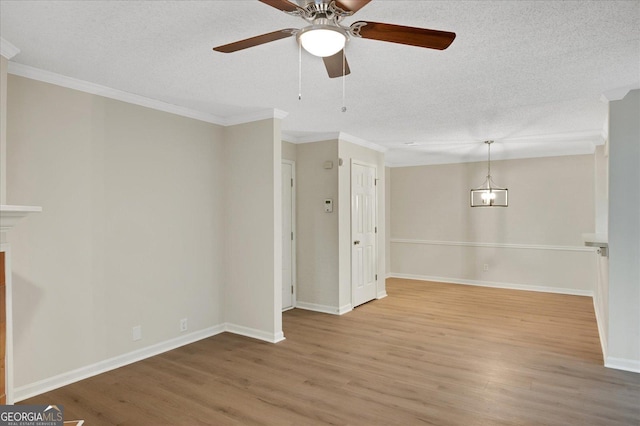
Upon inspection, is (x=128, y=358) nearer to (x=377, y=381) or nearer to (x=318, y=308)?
(x=377, y=381)

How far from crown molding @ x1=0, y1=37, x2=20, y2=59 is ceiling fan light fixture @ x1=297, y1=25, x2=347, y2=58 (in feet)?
6.54

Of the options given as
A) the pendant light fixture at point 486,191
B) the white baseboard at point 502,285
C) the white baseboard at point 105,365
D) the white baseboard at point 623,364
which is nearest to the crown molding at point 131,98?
the white baseboard at point 105,365

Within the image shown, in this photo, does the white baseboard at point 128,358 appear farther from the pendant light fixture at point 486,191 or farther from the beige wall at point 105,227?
the pendant light fixture at point 486,191

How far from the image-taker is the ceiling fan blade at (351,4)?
5.22 feet

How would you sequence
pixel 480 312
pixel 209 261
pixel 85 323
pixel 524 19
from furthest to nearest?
pixel 480 312, pixel 209 261, pixel 85 323, pixel 524 19

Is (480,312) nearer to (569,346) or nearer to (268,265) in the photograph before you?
(569,346)

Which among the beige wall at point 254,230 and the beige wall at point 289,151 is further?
the beige wall at point 289,151

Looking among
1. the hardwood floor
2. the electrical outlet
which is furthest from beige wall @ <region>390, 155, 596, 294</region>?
the electrical outlet

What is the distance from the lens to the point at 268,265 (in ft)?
13.6

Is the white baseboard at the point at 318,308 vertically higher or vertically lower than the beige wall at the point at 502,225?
lower

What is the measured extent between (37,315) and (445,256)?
22.0ft

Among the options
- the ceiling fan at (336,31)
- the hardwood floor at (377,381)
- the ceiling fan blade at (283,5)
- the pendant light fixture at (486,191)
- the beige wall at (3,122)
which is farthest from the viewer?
the pendant light fixture at (486,191)

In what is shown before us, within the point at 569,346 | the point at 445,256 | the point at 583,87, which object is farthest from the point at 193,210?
the point at 445,256

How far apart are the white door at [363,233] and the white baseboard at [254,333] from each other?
1.69m
